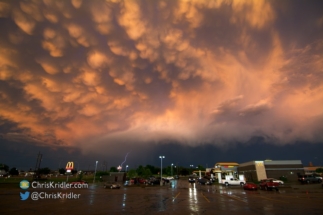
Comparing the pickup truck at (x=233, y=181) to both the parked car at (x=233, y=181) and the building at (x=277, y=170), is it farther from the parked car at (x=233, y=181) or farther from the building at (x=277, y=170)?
the building at (x=277, y=170)

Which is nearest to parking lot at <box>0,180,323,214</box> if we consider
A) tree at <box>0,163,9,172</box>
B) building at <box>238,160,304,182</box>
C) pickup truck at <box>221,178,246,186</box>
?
pickup truck at <box>221,178,246,186</box>

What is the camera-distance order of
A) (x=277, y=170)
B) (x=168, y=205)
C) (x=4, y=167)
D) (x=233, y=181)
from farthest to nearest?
(x=4, y=167)
(x=277, y=170)
(x=233, y=181)
(x=168, y=205)

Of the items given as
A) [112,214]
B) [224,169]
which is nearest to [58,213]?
[112,214]

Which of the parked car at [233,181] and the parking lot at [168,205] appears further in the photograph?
the parked car at [233,181]

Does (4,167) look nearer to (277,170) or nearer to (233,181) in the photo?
(233,181)

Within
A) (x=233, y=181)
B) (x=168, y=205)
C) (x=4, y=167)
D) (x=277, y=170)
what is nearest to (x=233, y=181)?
(x=233, y=181)

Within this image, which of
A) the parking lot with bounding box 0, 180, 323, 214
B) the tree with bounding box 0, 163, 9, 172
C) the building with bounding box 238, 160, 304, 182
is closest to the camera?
the parking lot with bounding box 0, 180, 323, 214

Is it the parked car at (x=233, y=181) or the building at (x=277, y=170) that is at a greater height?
the building at (x=277, y=170)

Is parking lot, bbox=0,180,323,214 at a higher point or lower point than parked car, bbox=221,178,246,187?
lower

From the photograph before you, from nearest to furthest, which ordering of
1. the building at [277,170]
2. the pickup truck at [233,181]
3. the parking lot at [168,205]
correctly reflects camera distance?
the parking lot at [168,205] → the pickup truck at [233,181] → the building at [277,170]

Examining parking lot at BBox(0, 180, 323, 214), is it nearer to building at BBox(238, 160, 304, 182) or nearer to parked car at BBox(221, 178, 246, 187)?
parked car at BBox(221, 178, 246, 187)

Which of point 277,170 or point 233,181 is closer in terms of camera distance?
point 233,181

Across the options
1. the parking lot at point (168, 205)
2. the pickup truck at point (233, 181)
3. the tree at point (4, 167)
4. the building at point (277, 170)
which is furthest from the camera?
the tree at point (4, 167)

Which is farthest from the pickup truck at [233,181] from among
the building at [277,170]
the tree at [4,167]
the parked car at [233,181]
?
the tree at [4,167]
